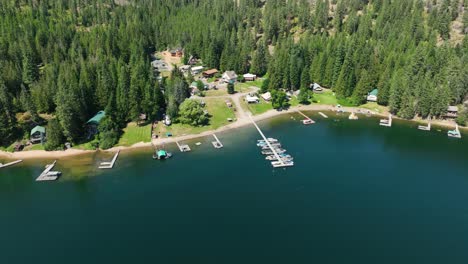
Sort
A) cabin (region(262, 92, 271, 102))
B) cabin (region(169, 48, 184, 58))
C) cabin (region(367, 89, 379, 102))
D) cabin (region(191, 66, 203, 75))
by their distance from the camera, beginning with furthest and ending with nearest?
cabin (region(169, 48, 184, 58)), cabin (region(191, 66, 203, 75)), cabin (region(262, 92, 271, 102)), cabin (region(367, 89, 379, 102))

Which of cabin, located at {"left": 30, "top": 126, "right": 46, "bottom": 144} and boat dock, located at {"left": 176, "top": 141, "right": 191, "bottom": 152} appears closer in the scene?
boat dock, located at {"left": 176, "top": 141, "right": 191, "bottom": 152}

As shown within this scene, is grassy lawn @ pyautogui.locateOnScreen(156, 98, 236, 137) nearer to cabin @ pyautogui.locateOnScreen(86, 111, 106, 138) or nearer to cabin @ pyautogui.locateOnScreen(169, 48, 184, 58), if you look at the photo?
cabin @ pyautogui.locateOnScreen(86, 111, 106, 138)

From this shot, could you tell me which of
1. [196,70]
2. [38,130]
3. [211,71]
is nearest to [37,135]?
[38,130]

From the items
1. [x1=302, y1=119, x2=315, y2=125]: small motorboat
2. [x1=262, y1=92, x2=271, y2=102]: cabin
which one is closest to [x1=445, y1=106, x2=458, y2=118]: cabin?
[x1=302, y1=119, x2=315, y2=125]: small motorboat

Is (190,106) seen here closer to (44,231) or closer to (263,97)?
(263,97)

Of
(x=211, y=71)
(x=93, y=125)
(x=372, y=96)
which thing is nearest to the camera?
(x=93, y=125)

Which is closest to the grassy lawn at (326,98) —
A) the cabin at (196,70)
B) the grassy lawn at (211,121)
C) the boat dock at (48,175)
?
the grassy lawn at (211,121)

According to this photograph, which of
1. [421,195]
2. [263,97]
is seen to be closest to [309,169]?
[421,195]

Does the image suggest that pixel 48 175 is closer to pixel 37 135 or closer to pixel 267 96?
pixel 37 135
